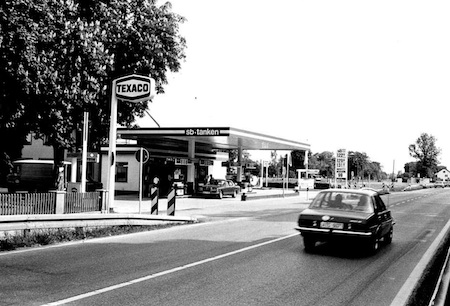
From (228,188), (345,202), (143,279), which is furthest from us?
(228,188)

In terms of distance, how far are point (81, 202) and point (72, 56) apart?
5.17 metres

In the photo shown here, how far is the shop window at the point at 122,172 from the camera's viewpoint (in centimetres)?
3541

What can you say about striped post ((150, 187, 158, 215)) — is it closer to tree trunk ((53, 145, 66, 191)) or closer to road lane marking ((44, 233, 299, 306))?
tree trunk ((53, 145, 66, 191))

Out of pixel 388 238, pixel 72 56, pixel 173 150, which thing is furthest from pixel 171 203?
pixel 173 150

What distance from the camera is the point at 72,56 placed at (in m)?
15.7

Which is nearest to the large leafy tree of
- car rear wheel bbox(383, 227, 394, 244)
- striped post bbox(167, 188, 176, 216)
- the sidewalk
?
the sidewalk

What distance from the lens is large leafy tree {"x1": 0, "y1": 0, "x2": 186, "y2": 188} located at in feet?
44.5

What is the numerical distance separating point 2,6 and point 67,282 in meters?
9.45

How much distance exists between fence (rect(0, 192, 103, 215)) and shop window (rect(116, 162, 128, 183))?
18.2 meters

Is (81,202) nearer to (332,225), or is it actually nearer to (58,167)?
(58,167)

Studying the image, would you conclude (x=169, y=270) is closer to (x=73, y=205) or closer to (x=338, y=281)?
(x=338, y=281)

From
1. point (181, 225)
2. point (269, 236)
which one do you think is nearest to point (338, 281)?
point (269, 236)

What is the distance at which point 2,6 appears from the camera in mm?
12992

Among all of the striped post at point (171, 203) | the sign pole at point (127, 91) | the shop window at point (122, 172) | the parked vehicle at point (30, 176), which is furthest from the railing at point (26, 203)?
the shop window at point (122, 172)
